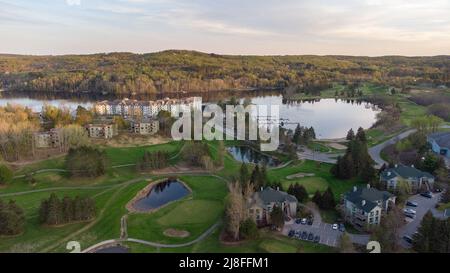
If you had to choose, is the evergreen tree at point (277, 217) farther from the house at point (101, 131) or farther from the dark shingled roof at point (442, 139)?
the house at point (101, 131)

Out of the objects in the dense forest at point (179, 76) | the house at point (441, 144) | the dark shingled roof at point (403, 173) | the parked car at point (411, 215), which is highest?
the dense forest at point (179, 76)

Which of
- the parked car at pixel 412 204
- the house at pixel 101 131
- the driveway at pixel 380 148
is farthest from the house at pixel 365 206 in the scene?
the house at pixel 101 131

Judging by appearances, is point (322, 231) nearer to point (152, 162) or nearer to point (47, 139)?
point (152, 162)

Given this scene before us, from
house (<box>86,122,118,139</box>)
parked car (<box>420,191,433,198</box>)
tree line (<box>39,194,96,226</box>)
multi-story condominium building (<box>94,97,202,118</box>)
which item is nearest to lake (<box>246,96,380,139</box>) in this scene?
multi-story condominium building (<box>94,97,202,118</box>)

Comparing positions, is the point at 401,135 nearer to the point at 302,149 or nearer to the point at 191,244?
the point at 302,149

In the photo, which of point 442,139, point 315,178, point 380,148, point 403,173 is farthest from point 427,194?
point 380,148
